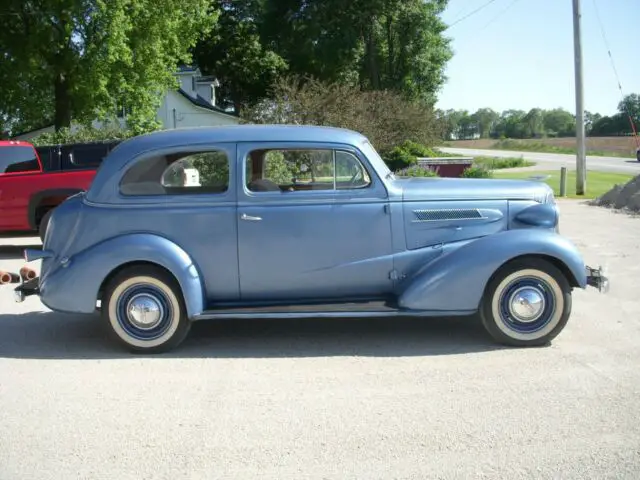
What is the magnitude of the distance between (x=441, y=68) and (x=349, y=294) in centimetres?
4883

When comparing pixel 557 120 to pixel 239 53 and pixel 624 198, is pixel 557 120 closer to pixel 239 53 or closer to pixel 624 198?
pixel 239 53

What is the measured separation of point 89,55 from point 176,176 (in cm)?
2154

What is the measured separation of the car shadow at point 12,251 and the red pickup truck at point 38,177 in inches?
17.0

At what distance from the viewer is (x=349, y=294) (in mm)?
5930

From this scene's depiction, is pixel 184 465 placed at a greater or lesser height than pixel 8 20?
lesser

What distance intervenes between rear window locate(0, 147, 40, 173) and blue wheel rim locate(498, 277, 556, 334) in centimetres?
896

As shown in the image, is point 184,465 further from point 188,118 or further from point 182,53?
point 188,118

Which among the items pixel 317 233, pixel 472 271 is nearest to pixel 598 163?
pixel 472 271

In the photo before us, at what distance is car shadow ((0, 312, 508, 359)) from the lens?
5.80 metres

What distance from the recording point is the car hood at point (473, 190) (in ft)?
19.4

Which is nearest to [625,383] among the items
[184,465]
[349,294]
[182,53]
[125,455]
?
[349,294]

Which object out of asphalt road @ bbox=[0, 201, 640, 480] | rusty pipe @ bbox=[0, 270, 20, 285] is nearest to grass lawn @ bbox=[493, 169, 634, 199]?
asphalt road @ bbox=[0, 201, 640, 480]

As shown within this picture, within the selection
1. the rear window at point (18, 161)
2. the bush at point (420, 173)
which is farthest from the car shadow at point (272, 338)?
the bush at point (420, 173)

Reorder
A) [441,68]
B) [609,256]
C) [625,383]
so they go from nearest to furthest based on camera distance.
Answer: [625,383] → [609,256] → [441,68]
